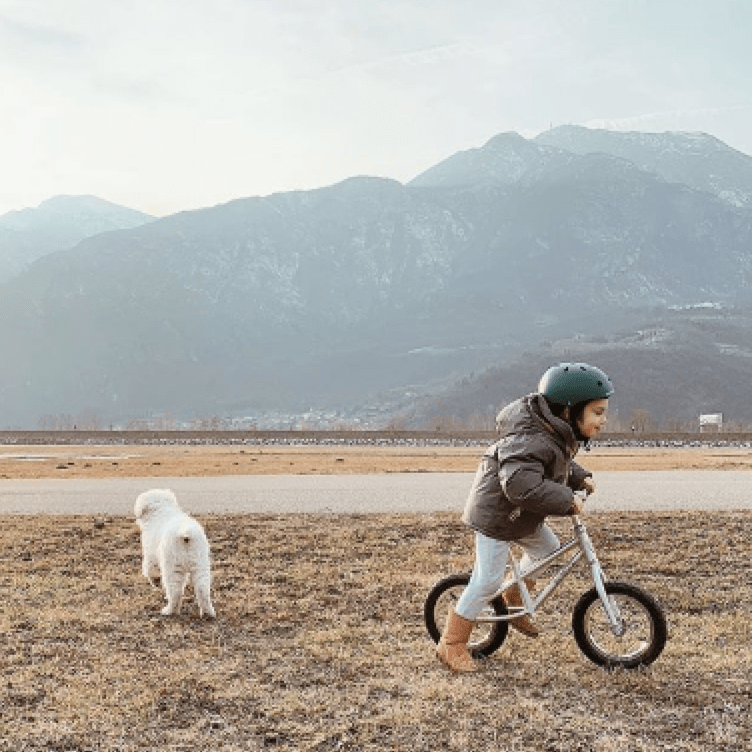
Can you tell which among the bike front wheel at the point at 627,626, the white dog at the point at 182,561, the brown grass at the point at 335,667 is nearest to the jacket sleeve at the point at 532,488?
the bike front wheel at the point at 627,626

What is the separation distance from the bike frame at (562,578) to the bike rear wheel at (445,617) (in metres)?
0.22

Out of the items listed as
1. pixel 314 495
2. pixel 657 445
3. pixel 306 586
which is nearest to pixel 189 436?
pixel 657 445

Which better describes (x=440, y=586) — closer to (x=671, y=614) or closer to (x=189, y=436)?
(x=671, y=614)

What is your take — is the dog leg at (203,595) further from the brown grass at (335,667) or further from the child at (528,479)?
the child at (528,479)

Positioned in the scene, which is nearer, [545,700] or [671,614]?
[545,700]

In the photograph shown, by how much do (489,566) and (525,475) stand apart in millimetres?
748

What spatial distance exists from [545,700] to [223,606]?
11.5ft

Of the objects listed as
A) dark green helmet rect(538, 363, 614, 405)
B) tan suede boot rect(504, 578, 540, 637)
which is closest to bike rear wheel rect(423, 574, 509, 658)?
tan suede boot rect(504, 578, 540, 637)

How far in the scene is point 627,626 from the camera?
607 cm

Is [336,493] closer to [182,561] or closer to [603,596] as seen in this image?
[182,561]

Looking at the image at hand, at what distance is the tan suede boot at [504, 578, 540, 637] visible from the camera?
6.48 metres

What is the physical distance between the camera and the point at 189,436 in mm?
71125

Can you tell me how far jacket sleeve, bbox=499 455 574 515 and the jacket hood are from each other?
192 millimetres

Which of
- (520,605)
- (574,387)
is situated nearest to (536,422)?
(574,387)
